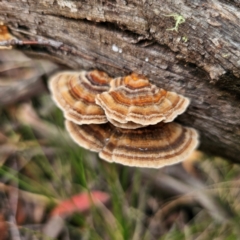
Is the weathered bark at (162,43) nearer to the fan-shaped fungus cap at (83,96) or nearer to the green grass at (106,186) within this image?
the fan-shaped fungus cap at (83,96)

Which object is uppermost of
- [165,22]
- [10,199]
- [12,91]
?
[165,22]

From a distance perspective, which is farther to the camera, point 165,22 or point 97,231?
point 97,231

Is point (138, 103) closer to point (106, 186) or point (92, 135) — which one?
point (92, 135)

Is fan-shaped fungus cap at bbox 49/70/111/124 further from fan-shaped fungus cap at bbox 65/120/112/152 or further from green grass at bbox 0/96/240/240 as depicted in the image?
green grass at bbox 0/96/240/240

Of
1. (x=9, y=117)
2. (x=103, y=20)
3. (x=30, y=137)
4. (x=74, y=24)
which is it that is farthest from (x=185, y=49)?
(x=9, y=117)

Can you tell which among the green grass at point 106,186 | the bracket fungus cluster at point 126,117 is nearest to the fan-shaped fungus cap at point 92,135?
the bracket fungus cluster at point 126,117

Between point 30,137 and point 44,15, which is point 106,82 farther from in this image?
point 30,137

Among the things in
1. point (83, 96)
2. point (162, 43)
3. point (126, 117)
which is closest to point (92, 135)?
point (83, 96)
